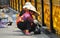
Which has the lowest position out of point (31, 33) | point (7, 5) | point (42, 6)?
point (7, 5)

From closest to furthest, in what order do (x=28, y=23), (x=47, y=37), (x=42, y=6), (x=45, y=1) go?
(x=47, y=37) < (x=28, y=23) < (x=45, y=1) < (x=42, y=6)

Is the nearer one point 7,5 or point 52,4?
point 52,4

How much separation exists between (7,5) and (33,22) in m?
16.3

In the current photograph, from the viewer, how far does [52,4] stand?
7.36 meters

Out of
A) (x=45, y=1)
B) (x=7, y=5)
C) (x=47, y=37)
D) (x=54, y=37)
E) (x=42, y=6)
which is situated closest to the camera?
(x=54, y=37)

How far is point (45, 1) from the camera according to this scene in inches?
332

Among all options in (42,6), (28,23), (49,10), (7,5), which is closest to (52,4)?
(49,10)

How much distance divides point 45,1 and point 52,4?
3.53ft

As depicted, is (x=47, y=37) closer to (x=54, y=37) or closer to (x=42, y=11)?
(x=54, y=37)

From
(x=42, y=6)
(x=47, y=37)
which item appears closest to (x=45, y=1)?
(x=42, y=6)

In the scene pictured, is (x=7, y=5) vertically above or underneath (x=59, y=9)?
underneath

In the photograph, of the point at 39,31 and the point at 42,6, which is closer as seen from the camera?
the point at 39,31

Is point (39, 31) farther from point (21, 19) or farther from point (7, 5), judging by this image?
point (7, 5)

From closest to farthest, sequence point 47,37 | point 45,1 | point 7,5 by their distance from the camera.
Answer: point 47,37, point 45,1, point 7,5
